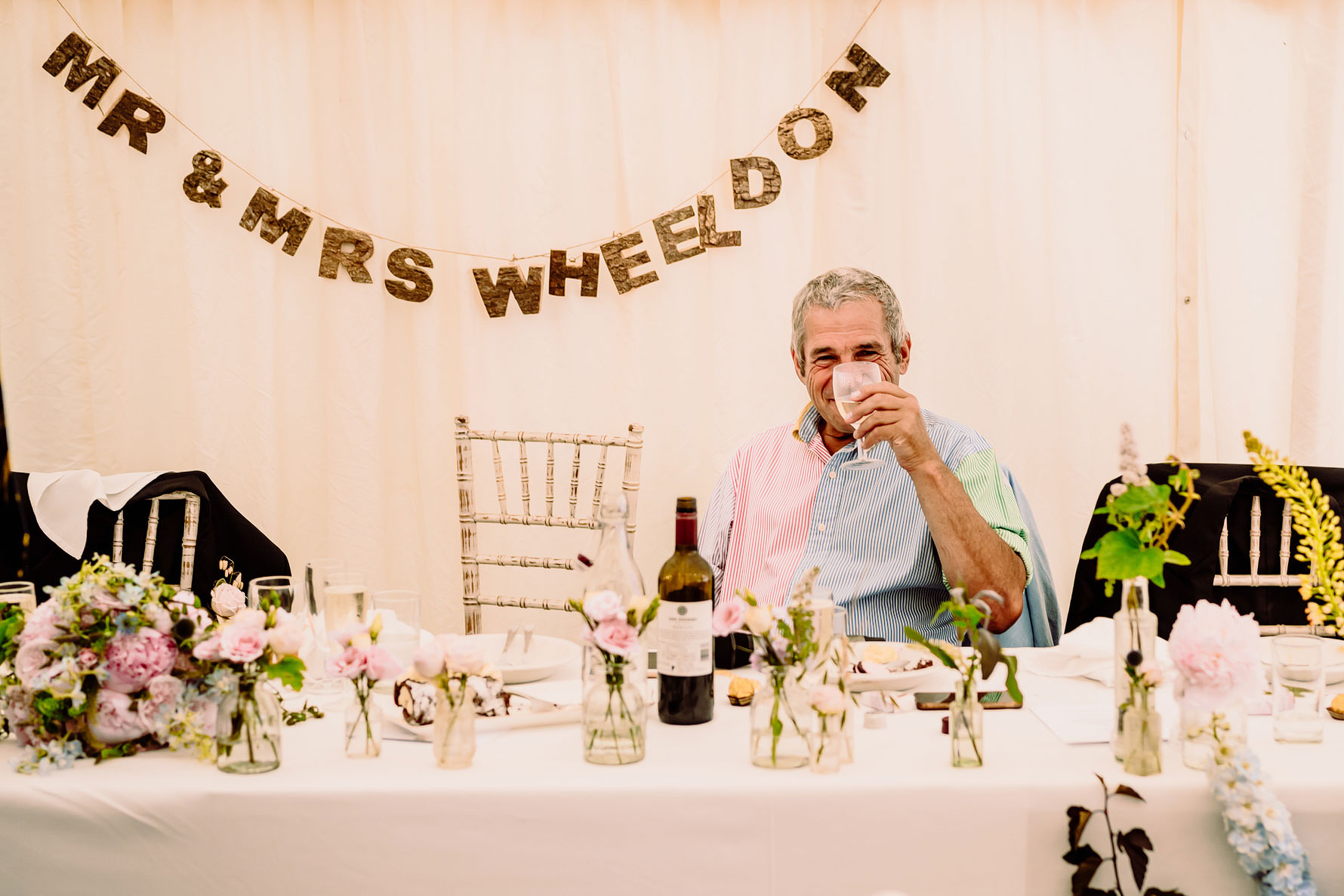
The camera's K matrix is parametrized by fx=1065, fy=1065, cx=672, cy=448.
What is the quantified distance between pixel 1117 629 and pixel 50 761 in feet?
3.75

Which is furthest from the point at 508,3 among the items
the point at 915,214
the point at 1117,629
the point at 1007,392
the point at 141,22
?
the point at 1117,629

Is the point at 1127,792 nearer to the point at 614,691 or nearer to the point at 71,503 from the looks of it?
the point at 614,691

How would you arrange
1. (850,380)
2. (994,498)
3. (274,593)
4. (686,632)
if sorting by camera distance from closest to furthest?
1. (686,632)
2. (274,593)
3. (850,380)
4. (994,498)

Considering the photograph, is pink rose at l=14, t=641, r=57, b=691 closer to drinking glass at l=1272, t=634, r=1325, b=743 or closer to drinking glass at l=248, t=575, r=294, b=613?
drinking glass at l=248, t=575, r=294, b=613

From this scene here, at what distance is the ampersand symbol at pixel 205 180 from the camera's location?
2.69 metres

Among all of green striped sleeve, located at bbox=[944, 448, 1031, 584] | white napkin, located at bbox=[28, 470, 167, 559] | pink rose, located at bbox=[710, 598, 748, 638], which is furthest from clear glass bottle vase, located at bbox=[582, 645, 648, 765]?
white napkin, located at bbox=[28, 470, 167, 559]

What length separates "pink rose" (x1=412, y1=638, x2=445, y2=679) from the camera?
3.54 feet

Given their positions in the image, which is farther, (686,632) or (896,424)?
(896,424)

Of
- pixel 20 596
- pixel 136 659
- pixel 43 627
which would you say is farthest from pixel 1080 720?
pixel 20 596

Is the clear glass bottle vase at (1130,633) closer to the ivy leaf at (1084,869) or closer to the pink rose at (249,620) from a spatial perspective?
the ivy leaf at (1084,869)

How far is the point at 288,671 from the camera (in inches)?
44.0

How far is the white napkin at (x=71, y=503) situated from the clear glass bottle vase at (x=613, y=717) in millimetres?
1569

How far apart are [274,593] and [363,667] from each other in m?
0.31

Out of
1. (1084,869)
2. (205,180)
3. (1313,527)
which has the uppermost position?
(205,180)
